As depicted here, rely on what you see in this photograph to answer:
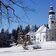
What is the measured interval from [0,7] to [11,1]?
47 cm

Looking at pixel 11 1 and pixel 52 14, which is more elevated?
pixel 52 14

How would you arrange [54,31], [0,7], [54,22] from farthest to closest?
1. [54,22]
2. [54,31]
3. [0,7]

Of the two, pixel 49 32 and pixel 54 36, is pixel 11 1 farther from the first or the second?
pixel 49 32

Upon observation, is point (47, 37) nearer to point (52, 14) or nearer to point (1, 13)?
point (52, 14)

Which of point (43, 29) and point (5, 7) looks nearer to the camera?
point (5, 7)

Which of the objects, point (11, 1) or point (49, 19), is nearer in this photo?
point (11, 1)

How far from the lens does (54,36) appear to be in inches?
2307

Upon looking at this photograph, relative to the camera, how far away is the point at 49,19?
223 ft

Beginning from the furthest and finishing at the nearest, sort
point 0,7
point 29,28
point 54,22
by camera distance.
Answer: point 29,28 → point 54,22 → point 0,7

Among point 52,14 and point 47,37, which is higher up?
point 52,14

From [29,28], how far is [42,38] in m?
23.2

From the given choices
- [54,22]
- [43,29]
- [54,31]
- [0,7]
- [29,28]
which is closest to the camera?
[0,7]

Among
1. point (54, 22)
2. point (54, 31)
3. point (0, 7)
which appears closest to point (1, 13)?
point (0, 7)

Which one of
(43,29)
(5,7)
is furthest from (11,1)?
(43,29)
